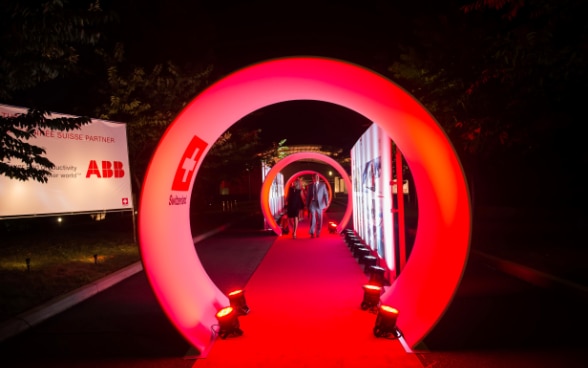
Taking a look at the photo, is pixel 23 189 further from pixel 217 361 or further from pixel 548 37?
pixel 548 37

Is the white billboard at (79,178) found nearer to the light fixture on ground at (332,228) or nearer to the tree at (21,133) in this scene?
the tree at (21,133)

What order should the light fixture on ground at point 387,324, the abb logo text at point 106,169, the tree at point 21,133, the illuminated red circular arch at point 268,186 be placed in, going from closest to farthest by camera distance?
the light fixture on ground at point 387,324
the tree at point 21,133
the abb logo text at point 106,169
the illuminated red circular arch at point 268,186

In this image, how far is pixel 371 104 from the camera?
529 cm

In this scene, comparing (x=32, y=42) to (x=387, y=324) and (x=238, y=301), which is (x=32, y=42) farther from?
(x=387, y=324)

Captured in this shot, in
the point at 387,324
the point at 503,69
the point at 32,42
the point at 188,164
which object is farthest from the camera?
the point at 503,69

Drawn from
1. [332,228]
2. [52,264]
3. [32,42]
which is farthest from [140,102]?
[32,42]

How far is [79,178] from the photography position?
11.7m

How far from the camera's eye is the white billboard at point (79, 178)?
10.4 m

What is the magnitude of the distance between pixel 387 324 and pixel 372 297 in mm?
1087

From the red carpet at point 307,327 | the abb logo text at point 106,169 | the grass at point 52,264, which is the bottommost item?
the red carpet at point 307,327

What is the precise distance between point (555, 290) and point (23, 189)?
1120 centimetres

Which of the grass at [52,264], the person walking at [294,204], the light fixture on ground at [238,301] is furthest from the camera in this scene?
the person walking at [294,204]

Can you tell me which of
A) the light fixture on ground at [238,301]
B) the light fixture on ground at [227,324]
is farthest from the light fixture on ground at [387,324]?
the light fixture on ground at [238,301]

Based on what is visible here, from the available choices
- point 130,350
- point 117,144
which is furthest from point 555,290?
point 117,144
